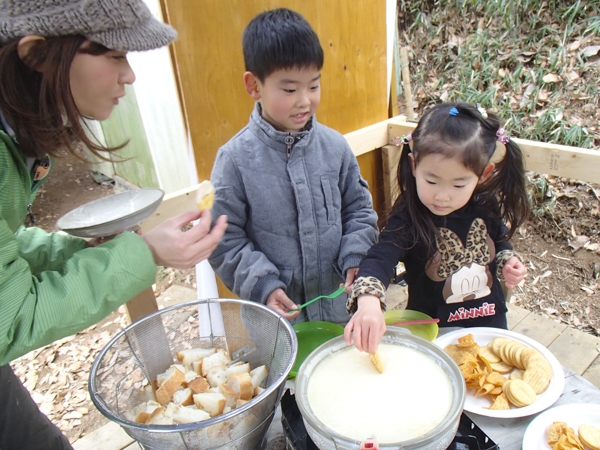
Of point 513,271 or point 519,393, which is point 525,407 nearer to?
point 519,393

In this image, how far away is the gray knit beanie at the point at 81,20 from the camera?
0.89m

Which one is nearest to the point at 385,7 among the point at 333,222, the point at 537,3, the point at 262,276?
the point at 333,222

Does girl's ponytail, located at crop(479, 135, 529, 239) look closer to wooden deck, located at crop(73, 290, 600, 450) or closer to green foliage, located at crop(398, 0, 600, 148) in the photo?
wooden deck, located at crop(73, 290, 600, 450)

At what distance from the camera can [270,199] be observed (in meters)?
1.65

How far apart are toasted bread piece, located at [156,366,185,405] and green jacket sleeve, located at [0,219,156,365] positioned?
235 millimetres

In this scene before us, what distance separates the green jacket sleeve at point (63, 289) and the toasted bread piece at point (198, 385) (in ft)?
0.87

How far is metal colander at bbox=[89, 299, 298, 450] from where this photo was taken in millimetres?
840

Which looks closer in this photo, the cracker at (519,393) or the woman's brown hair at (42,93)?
the woman's brown hair at (42,93)

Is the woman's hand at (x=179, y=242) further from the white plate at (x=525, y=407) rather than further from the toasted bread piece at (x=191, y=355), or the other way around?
the white plate at (x=525, y=407)

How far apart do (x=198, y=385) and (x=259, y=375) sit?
0.50 feet

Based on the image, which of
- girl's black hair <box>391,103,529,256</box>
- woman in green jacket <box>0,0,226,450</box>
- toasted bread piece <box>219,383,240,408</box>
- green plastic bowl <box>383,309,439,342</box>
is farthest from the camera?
girl's black hair <box>391,103,529,256</box>

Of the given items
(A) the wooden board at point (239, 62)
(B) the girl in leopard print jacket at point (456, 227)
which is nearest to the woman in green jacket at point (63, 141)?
(B) the girl in leopard print jacket at point (456, 227)

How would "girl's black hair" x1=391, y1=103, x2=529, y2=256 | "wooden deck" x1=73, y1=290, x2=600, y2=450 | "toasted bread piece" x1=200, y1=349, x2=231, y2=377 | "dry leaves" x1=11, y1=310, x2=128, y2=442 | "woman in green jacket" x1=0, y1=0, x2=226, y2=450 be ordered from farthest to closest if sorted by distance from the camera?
"dry leaves" x1=11, y1=310, x2=128, y2=442 → "wooden deck" x1=73, y1=290, x2=600, y2=450 → "girl's black hair" x1=391, y1=103, x2=529, y2=256 → "toasted bread piece" x1=200, y1=349, x2=231, y2=377 → "woman in green jacket" x1=0, y1=0, x2=226, y2=450

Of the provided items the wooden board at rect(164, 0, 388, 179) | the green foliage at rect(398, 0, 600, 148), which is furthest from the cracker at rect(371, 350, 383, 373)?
the green foliage at rect(398, 0, 600, 148)
